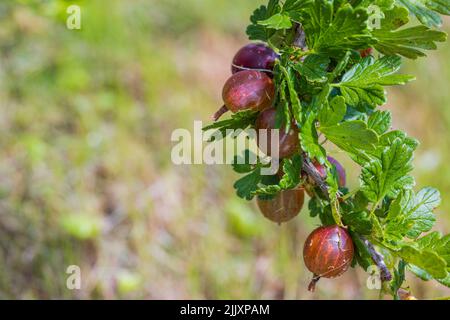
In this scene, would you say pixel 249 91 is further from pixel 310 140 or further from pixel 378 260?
pixel 378 260

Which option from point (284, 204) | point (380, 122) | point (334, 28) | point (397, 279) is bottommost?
point (397, 279)

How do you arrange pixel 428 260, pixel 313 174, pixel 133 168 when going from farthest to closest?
1. pixel 133 168
2. pixel 313 174
3. pixel 428 260

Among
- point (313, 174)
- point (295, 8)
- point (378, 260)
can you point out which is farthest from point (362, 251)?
point (295, 8)

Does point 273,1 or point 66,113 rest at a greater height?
point 66,113

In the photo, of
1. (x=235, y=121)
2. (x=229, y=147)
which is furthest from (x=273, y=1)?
(x=229, y=147)

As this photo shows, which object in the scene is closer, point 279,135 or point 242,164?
point 279,135
